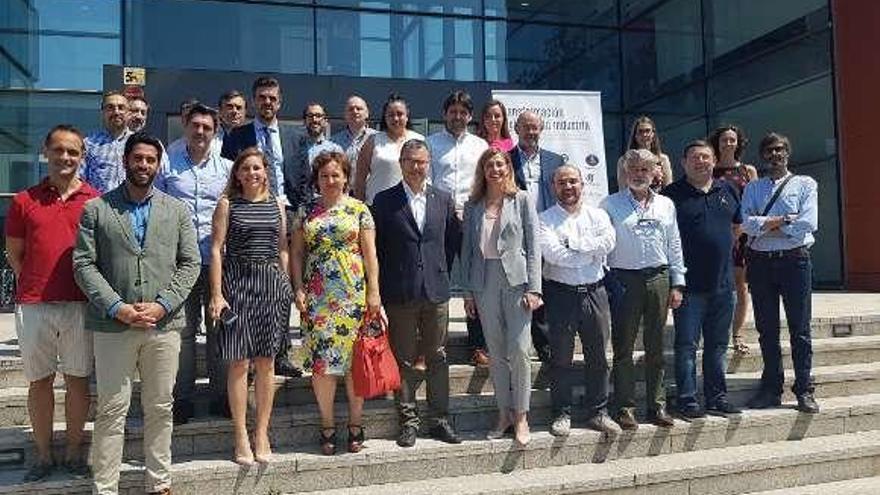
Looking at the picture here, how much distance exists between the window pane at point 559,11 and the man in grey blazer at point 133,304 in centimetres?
938

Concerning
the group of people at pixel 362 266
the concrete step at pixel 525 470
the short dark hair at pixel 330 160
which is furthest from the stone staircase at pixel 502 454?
the short dark hair at pixel 330 160

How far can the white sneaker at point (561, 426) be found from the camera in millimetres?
4801

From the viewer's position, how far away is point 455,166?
5305 mm

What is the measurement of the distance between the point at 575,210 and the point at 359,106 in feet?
5.98

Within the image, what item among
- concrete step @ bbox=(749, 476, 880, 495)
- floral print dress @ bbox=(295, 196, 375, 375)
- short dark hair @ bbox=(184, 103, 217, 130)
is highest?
short dark hair @ bbox=(184, 103, 217, 130)

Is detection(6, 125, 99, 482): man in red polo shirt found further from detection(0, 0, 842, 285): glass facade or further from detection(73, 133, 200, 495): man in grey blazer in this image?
detection(0, 0, 842, 285): glass facade

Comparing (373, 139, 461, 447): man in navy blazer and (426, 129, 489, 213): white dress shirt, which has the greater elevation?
(426, 129, 489, 213): white dress shirt

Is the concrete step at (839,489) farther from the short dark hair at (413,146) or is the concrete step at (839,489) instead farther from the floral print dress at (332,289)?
the short dark hair at (413,146)

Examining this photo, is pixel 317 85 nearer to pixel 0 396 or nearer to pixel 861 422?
pixel 0 396

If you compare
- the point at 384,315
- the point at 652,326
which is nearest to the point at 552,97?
the point at 652,326

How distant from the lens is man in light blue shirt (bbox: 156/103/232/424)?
4.54 meters

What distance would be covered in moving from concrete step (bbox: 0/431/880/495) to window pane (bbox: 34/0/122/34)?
8199 millimetres

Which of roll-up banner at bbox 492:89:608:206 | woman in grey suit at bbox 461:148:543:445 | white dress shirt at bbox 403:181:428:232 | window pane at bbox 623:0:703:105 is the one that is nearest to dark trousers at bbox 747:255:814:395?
woman in grey suit at bbox 461:148:543:445

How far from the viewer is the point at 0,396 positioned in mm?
4570
